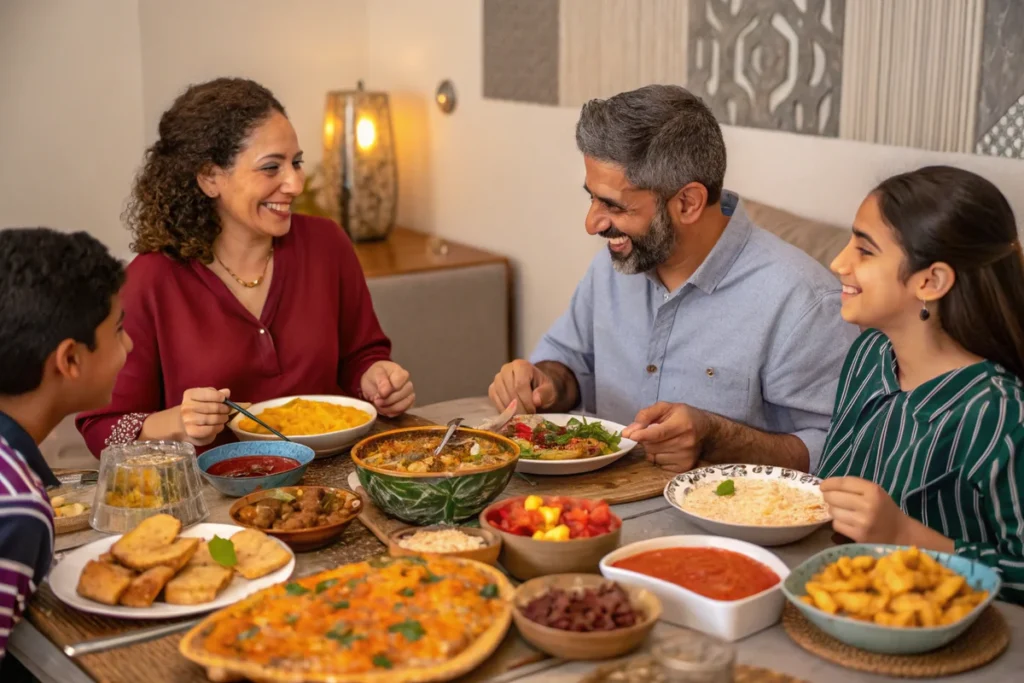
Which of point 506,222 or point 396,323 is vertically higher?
point 506,222

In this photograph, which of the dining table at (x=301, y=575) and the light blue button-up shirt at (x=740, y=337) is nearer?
the dining table at (x=301, y=575)

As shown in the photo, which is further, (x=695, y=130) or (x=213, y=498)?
(x=695, y=130)

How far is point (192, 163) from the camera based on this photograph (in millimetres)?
2750

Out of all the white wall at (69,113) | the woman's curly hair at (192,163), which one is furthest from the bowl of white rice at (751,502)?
the white wall at (69,113)

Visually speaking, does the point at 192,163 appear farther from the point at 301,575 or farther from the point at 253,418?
the point at 301,575

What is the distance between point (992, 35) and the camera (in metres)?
2.67

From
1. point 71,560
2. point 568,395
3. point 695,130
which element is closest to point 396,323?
point 568,395

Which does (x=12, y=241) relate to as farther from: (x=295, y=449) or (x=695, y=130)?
(x=695, y=130)

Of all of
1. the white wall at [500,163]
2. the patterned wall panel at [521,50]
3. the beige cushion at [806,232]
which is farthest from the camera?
the patterned wall panel at [521,50]

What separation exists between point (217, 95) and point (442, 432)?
1138 mm

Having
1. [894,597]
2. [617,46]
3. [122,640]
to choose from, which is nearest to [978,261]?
[894,597]

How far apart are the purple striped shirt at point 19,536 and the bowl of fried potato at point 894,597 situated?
1.00 metres

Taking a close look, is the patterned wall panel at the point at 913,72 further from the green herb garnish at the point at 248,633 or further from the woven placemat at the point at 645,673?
the green herb garnish at the point at 248,633

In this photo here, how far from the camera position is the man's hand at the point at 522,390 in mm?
2500
